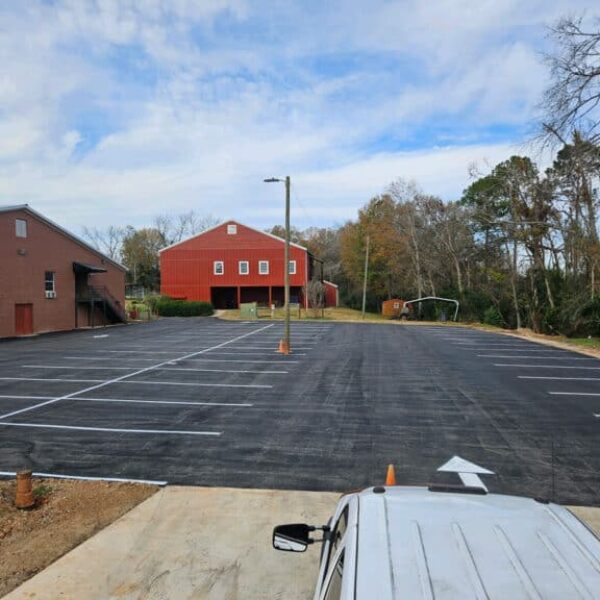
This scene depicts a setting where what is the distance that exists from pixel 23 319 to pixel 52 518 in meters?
30.1

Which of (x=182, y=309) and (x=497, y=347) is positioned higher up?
(x=182, y=309)

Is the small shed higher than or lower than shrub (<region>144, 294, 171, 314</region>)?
lower

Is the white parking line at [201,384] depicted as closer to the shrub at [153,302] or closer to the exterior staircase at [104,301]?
the exterior staircase at [104,301]

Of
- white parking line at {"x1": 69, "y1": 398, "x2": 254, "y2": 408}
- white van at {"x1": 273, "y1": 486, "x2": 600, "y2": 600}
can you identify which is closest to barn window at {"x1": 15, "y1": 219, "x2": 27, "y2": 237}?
white parking line at {"x1": 69, "y1": 398, "x2": 254, "y2": 408}

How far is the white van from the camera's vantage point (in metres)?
2.04

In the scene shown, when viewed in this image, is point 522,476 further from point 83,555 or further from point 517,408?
point 83,555

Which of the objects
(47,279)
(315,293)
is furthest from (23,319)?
(315,293)

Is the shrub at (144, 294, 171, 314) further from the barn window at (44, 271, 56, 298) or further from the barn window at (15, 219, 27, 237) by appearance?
the barn window at (15, 219, 27, 237)

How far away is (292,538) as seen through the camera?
3396 millimetres

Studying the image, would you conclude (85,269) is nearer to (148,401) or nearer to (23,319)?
(23,319)

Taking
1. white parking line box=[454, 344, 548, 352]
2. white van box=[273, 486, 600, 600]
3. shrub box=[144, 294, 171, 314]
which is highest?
shrub box=[144, 294, 171, 314]

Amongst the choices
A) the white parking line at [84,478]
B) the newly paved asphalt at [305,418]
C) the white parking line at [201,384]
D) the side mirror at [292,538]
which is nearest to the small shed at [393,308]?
the newly paved asphalt at [305,418]

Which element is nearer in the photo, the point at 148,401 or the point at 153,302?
the point at 148,401

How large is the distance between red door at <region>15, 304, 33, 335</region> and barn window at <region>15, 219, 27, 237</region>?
13.9ft
